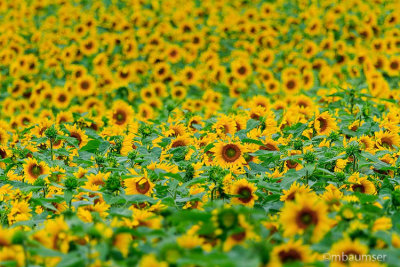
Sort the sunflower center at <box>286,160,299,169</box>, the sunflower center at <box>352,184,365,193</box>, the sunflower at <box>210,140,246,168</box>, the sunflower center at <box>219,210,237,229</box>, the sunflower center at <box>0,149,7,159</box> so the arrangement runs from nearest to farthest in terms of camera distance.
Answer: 1. the sunflower center at <box>219,210,237,229</box>
2. the sunflower center at <box>352,184,365,193</box>
3. the sunflower at <box>210,140,246,168</box>
4. the sunflower center at <box>286,160,299,169</box>
5. the sunflower center at <box>0,149,7,159</box>

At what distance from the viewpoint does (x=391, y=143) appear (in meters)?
4.02

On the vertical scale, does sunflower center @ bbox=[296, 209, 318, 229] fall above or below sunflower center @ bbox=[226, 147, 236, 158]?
below

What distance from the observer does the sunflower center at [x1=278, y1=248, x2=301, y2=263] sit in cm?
209

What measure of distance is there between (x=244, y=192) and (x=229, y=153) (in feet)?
2.25

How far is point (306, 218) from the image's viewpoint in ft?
7.50

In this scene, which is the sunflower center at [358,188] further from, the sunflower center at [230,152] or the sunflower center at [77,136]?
the sunflower center at [77,136]

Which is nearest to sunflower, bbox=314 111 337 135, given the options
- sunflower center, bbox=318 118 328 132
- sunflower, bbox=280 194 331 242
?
sunflower center, bbox=318 118 328 132

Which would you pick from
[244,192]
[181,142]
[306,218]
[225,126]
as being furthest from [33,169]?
[306,218]

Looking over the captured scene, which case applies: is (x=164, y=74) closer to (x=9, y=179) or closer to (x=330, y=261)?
(x=9, y=179)

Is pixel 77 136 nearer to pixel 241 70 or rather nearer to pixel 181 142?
pixel 181 142

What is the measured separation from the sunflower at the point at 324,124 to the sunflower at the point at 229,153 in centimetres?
80

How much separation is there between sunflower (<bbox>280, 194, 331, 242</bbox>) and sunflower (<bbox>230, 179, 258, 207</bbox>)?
0.74 m

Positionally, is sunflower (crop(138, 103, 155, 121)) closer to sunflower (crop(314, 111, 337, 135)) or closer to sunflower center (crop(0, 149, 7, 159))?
sunflower center (crop(0, 149, 7, 159))

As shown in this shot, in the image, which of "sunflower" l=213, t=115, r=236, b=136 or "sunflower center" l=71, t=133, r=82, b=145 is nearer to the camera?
"sunflower" l=213, t=115, r=236, b=136
